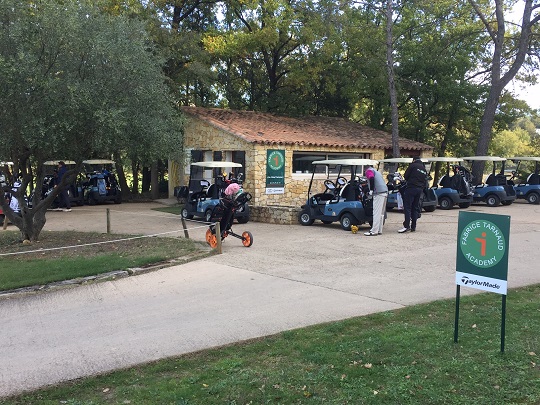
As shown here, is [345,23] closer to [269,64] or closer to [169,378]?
[269,64]

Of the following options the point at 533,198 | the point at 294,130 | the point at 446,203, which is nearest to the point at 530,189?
the point at 533,198

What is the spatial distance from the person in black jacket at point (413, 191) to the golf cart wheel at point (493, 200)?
8.00m

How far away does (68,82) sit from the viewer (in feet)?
33.1

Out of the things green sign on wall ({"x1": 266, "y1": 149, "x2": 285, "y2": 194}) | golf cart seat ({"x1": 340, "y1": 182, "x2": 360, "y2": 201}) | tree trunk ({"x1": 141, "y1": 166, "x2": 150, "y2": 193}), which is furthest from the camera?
tree trunk ({"x1": 141, "y1": 166, "x2": 150, "y2": 193})

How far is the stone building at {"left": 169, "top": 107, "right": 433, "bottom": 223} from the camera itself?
1884 cm

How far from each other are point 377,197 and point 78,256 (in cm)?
688

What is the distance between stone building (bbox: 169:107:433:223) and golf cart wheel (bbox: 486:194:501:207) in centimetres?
469

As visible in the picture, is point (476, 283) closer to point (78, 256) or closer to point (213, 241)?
point (213, 241)

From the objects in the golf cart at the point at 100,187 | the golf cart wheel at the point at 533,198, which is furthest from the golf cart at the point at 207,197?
the golf cart wheel at the point at 533,198

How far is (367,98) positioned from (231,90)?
22.6ft

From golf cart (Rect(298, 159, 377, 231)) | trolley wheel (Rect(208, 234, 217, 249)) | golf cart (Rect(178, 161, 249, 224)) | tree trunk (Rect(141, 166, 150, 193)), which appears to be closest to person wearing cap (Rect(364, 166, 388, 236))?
golf cart (Rect(298, 159, 377, 231))

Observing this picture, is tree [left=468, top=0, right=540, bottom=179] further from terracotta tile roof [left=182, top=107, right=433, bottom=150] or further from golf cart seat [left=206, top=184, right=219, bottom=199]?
golf cart seat [left=206, top=184, right=219, bottom=199]

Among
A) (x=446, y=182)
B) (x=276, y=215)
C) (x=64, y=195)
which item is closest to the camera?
(x=276, y=215)

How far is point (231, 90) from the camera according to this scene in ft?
86.2
